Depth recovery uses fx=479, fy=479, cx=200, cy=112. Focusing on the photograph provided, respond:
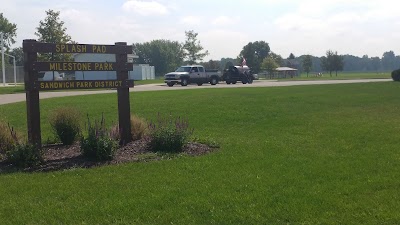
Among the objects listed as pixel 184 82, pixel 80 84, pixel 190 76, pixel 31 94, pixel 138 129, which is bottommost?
pixel 138 129

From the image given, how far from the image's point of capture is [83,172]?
7.53m

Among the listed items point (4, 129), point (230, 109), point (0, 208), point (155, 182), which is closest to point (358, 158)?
point (155, 182)

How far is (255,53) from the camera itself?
109875 millimetres

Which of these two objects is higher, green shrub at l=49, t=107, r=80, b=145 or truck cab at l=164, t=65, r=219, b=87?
truck cab at l=164, t=65, r=219, b=87

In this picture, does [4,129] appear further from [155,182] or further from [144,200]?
[144,200]

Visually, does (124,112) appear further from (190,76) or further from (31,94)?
(190,76)

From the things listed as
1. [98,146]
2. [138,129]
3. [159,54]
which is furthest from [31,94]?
[159,54]

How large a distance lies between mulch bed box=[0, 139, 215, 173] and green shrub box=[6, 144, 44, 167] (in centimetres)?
11

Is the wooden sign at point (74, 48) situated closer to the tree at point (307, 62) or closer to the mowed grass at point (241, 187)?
the mowed grass at point (241, 187)

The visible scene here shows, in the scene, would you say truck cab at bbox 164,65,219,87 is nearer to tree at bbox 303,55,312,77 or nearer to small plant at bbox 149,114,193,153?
small plant at bbox 149,114,193,153

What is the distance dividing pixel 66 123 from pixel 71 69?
1427 mm

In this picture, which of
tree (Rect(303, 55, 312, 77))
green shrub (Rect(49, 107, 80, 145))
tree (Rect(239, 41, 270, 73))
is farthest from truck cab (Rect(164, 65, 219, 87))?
tree (Rect(303, 55, 312, 77))

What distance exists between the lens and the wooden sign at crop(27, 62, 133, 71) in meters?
8.82

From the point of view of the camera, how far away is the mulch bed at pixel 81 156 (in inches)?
316
